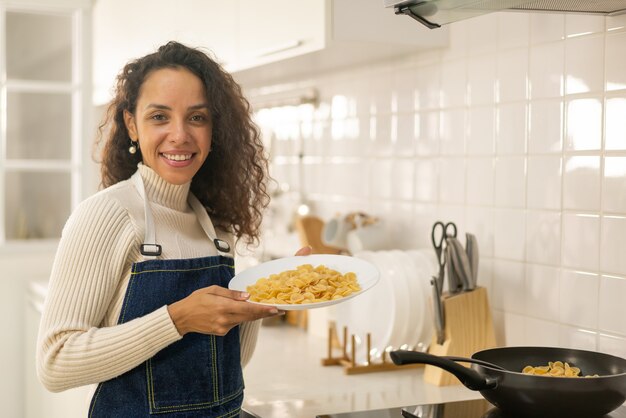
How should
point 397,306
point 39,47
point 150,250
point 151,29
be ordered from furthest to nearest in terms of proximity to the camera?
point 39,47 < point 151,29 < point 397,306 < point 150,250

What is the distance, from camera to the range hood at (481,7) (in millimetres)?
1403

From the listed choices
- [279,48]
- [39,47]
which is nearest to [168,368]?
[279,48]

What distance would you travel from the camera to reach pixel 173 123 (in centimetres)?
143

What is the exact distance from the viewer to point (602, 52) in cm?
159

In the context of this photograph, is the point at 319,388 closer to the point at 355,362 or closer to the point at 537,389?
the point at 355,362

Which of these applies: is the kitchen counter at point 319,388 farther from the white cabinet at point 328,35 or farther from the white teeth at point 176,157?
the white cabinet at point 328,35

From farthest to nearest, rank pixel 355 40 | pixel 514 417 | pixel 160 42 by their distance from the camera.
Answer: pixel 160 42, pixel 355 40, pixel 514 417

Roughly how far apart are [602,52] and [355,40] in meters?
0.57

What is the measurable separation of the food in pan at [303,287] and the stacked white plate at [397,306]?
0.50 meters

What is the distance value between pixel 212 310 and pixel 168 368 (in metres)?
0.19

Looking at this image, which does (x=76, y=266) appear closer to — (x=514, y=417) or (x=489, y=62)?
(x=514, y=417)

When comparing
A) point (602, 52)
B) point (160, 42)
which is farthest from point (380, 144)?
point (160, 42)

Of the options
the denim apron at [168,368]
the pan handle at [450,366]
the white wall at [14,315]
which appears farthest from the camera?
the white wall at [14,315]

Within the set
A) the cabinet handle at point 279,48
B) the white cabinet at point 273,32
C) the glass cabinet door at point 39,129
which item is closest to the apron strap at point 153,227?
the white cabinet at point 273,32
